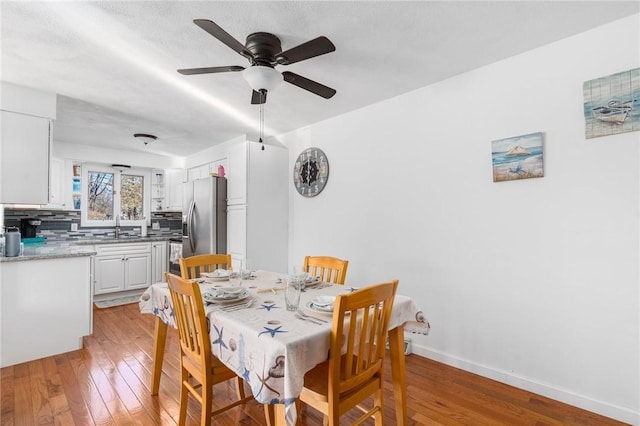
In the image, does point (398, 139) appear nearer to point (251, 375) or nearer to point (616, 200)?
point (616, 200)

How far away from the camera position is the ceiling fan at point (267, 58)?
5.62ft

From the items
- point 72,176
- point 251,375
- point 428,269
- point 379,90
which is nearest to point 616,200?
point 428,269

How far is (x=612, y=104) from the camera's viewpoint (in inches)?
77.8

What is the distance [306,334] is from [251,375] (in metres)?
0.28

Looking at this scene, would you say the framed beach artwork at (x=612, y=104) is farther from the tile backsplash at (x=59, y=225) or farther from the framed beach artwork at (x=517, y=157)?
the tile backsplash at (x=59, y=225)

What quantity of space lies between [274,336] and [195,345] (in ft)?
1.98

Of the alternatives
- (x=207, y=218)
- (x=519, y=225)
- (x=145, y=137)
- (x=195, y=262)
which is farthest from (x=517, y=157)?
(x=145, y=137)

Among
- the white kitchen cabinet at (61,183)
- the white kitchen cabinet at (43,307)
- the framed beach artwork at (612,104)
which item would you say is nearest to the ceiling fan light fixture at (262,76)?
the framed beach artwork at (612,104)

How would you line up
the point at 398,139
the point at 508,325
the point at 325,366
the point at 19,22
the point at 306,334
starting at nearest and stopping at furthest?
the point at 306,334 < the point at 325,366 < the point at 19,22 < the point at 508,325 < the point at 398,139

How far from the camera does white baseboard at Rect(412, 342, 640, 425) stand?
194cm

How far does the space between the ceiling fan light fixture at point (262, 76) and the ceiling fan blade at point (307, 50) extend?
→ 0.30 feet

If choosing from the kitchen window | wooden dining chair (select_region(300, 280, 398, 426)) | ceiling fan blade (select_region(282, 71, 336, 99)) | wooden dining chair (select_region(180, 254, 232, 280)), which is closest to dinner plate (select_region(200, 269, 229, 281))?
wooden dining chair (select_region(180, 254, 232, 280))

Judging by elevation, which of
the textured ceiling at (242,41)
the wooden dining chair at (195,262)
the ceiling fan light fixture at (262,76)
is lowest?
the wooden dining chair at (195,262)

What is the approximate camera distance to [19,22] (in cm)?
191
